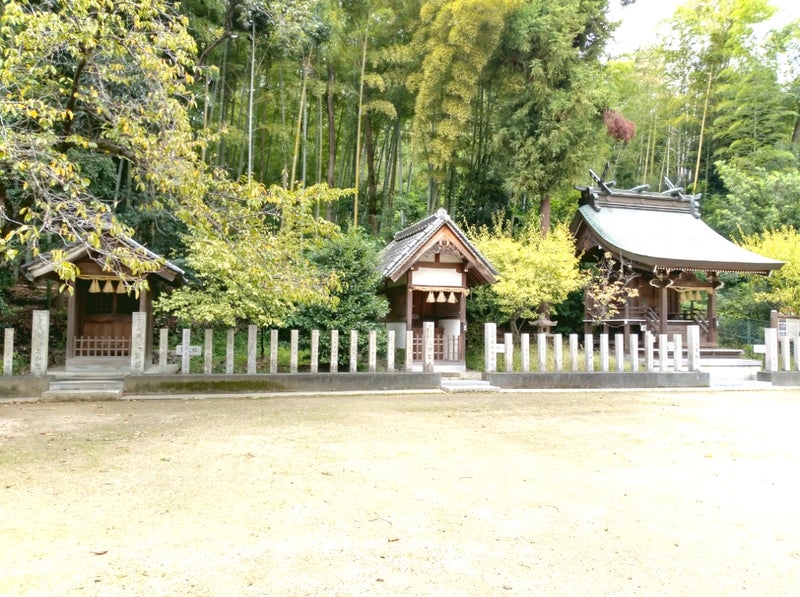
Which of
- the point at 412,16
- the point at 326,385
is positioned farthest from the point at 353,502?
the point at 412,16

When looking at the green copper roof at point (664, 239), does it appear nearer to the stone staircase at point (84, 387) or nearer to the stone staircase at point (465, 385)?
the stone staircase at point (465, 385)

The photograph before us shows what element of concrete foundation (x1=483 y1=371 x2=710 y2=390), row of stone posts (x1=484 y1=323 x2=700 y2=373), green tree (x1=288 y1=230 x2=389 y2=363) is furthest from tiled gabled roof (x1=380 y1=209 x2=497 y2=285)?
concrete foundation (x1=483 y1=371 x2=710 y2=390)

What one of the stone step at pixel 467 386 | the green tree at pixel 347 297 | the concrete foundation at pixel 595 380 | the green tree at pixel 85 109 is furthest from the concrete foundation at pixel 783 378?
the green tree at pixel 85 109

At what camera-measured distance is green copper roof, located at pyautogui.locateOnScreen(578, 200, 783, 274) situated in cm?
1370

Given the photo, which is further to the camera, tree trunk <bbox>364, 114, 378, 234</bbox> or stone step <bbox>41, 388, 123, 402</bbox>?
tree trunk <bbox>364, 114, 378, 234</bbox>

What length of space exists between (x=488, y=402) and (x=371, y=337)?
2432 mm

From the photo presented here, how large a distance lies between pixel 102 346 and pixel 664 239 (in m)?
14.5

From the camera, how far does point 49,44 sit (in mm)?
5254

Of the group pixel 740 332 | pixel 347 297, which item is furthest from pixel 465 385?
pixel 740 332

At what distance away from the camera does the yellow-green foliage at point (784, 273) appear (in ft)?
46.3

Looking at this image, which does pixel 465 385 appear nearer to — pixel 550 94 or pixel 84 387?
pixel 84 387

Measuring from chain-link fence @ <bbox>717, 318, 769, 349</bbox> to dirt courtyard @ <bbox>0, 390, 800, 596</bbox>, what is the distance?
11629mm

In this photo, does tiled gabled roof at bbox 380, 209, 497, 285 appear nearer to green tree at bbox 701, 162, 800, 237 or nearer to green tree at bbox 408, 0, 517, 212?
green tree at bbox 408, 0, 517, 212

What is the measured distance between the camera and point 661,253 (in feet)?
46.0
